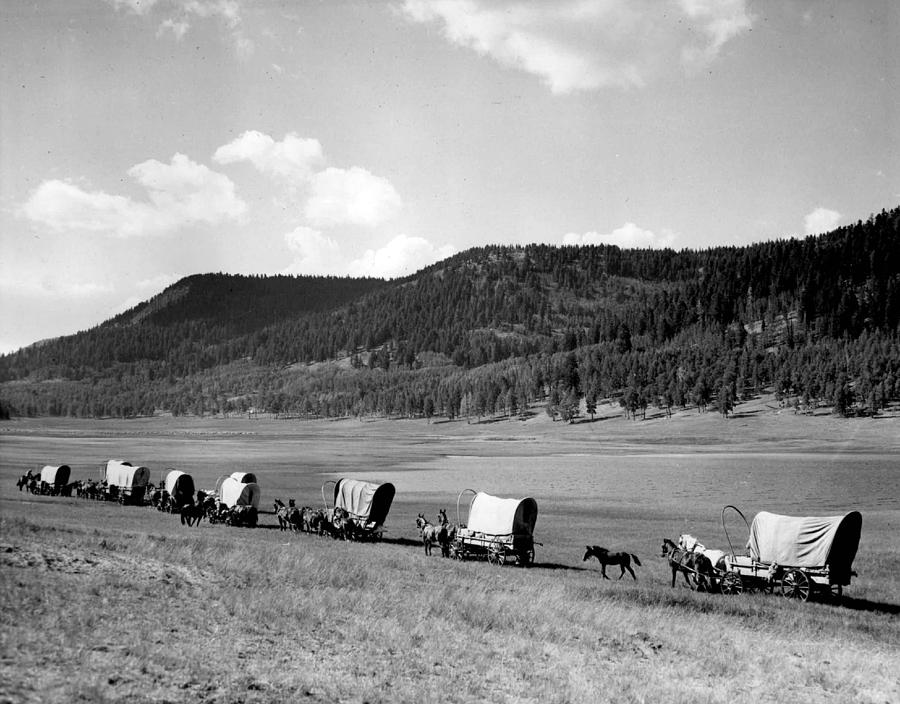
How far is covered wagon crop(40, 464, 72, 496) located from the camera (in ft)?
153

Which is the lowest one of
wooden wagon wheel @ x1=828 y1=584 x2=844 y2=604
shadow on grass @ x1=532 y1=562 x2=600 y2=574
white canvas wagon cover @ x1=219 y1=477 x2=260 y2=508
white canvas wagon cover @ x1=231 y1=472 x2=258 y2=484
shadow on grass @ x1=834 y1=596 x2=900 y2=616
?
shadow on grass @ x1=532 y1=562 x2=600 y2=574

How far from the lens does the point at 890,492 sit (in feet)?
162

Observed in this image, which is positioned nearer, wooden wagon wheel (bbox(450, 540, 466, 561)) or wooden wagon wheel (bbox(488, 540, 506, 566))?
wooden wagon wheel (bbox(488, 540, 506, 566))

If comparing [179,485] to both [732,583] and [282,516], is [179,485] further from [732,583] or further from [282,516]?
[732,583]

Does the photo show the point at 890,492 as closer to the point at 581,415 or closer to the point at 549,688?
the point at 549,688

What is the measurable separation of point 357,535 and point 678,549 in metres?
14.9

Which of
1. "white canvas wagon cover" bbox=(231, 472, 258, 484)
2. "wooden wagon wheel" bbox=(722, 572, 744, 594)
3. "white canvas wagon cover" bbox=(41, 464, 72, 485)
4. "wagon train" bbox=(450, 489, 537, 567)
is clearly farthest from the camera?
"white canvas wagon cover" bbox=(41, 464, 72, 485)

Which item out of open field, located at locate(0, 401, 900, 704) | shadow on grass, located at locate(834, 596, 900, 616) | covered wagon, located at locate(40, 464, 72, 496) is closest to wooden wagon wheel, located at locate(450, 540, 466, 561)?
open field, located at locate(0, 401, 900, 704)

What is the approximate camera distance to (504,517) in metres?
27.0

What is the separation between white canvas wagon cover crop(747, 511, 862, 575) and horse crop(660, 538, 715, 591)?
1801 millimetres

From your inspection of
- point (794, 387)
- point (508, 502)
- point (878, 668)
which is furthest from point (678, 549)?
point (794, 387)

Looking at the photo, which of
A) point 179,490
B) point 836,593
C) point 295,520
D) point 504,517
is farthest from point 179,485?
point 836,593

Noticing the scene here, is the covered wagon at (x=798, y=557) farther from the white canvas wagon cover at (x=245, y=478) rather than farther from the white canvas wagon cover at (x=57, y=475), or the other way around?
the white canvas wagon cover at (x=57, y=475)

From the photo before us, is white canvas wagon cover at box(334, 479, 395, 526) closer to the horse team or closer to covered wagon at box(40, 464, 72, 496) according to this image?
the horse team
